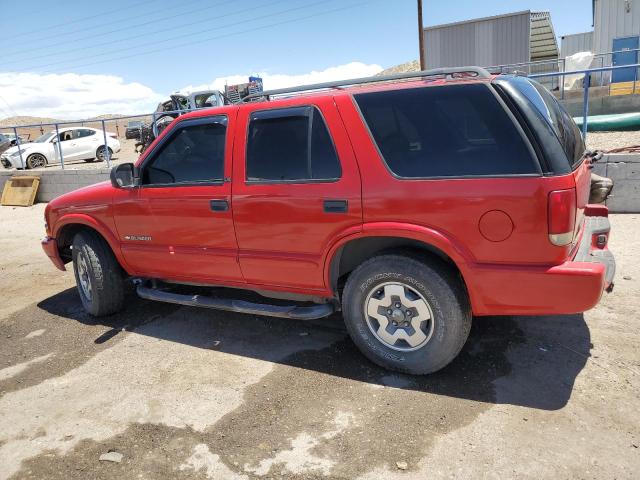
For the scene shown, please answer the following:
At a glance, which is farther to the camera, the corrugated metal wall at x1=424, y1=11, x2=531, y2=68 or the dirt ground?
the corrugated metal wall at x1=424, y1=11, x2=531, y2=68

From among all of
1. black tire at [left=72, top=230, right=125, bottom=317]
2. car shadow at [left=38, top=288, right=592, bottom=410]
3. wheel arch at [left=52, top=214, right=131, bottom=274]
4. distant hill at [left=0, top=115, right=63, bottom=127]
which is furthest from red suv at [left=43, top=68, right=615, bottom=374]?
distant hill at [left=0, top=115, right=63, bottom=127]

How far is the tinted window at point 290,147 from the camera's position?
341 cm

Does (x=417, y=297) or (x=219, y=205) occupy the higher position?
(x=219, y=205)

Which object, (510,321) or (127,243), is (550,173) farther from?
(127,243)

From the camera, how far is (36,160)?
1795 cm

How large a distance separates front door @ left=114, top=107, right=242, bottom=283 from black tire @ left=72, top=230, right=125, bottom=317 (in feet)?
1.16

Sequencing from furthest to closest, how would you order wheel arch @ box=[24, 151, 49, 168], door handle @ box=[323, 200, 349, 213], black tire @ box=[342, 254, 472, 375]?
1. wheel arch @ box=[24, 151, 49, 168]
2. door handle @ box=[323, 200, 349, 213]
3. black tire @ box=[342, 254, 472, 375]

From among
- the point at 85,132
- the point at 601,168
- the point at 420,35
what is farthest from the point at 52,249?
the point at 420,35

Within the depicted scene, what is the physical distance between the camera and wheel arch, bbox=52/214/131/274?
182 inches

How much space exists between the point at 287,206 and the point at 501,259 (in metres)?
1.46

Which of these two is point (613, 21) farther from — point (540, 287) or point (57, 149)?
point (540, 287)

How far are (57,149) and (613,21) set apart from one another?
24.5 meters

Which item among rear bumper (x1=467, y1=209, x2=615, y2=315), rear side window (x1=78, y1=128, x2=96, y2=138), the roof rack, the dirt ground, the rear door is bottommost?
the dirt ground

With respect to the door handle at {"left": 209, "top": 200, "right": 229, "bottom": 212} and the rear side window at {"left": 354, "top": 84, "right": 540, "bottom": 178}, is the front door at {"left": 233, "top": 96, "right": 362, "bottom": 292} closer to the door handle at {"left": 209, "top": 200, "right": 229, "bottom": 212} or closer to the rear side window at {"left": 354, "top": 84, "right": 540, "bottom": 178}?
the door handle at {"left": 209, "top": 200, "right": 229, "bottom": 212}
